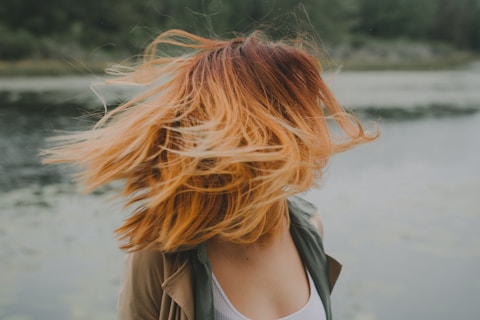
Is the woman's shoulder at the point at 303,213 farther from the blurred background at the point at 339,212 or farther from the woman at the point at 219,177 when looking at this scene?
the blurred background at the point at 339,212

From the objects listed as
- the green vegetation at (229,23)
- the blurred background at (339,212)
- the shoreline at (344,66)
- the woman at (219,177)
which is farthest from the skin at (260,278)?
the shoreline at (344,66)

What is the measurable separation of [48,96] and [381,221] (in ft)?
51.8

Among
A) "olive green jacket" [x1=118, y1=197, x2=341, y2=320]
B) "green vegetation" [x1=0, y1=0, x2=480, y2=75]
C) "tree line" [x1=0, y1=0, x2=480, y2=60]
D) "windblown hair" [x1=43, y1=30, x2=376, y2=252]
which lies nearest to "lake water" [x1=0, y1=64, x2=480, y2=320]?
"windblown hair" [x1=43, y1=30, x2=376, y2=252]

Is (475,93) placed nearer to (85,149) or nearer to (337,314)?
(337,314)

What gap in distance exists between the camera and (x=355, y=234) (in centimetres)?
605

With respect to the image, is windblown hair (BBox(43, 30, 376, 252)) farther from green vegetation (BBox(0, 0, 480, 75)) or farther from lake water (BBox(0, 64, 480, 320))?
green vegetation (BBox(0, 0, 480, 75))

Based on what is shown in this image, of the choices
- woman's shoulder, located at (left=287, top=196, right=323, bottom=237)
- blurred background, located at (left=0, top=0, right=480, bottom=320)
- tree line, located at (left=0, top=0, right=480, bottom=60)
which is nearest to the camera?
woman's shoulder, located at (left=287, top=196, right=323, bottom=237)

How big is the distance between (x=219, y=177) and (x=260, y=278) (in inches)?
11.7

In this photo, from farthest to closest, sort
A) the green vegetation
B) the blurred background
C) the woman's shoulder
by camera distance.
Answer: the green vegetation < the blurred background < the woman's shoulder

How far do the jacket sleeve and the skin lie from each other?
0.16 m

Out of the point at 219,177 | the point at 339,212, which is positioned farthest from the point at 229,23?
the point at 219,177

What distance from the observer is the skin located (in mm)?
1359

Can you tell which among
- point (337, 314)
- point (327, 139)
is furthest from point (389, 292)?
point (327, 139)

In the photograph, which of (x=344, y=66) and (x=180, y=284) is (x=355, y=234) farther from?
(x=344, y=66)
